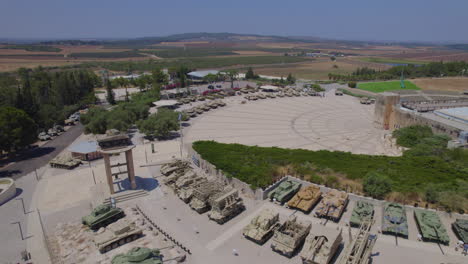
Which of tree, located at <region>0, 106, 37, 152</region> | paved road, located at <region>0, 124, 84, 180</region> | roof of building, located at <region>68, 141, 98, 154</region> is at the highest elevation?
tree, located at <region>0, 106, 37, 152</region>

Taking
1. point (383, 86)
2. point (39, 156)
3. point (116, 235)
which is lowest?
point (39, 156)

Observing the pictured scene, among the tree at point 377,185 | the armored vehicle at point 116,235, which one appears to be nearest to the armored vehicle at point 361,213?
the tree at point 377,185

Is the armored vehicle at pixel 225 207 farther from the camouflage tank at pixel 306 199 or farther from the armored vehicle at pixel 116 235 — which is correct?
the armored vehicle at pixel 116 235

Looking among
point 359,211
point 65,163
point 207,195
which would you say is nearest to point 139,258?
point 207,195

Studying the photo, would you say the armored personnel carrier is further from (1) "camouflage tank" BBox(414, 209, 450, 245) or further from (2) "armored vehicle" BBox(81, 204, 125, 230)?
(1) "camouflage tank" BBox(414, 209, 450, 245)

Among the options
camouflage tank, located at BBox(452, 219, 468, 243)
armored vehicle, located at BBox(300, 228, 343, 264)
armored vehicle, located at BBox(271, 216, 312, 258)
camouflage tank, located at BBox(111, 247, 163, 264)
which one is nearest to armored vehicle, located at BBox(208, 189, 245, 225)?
armored vehicle, located at BBox(271, 216, 312, 258)

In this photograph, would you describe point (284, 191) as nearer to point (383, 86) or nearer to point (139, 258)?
point (139, 258)

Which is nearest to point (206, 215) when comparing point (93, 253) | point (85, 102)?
point (93, 253)
